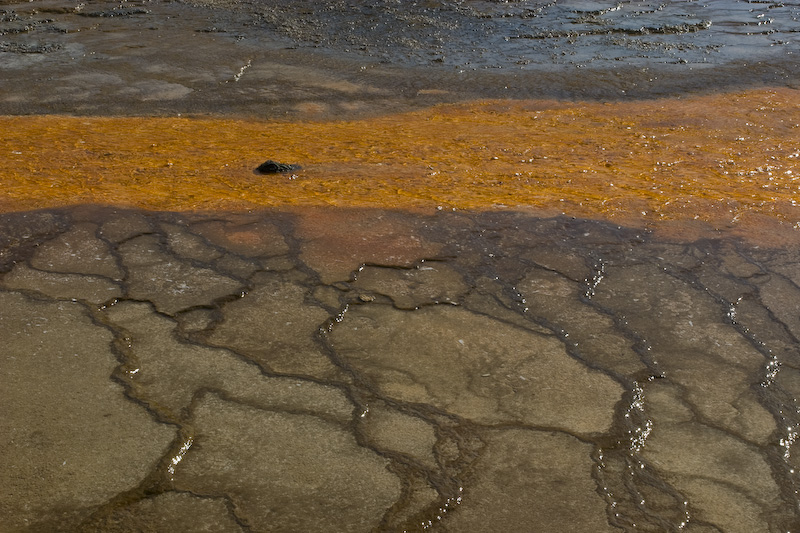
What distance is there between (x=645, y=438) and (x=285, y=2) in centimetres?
824

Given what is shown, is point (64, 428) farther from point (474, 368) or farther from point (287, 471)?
point (474, 368)

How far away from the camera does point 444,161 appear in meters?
4.88

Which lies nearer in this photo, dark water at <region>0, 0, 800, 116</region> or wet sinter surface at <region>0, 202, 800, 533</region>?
wet sinter surface at <region>0, 202, 800, 533</region>

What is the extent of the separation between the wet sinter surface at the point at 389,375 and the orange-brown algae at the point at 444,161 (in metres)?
0.31

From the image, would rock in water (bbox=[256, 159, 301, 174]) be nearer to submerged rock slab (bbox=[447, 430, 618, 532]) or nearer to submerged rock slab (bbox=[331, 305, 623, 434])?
submerged rock slab (bbox=[331, 305, 623, 434])

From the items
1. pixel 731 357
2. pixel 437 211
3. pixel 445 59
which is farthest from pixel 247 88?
pixel 731 357

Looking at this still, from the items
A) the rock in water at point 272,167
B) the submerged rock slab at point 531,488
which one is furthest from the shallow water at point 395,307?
the rock in water at point 272,167

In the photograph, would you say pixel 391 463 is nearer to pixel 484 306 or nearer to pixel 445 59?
pixel 484 306

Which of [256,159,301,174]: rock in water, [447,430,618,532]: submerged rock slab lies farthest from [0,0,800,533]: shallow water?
[256,159,301,174]: rock in water

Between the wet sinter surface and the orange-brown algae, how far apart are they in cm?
31

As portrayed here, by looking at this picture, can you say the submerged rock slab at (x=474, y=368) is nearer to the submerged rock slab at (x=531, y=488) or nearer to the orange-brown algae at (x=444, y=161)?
the submerged rock slab at (x=531, y=488)

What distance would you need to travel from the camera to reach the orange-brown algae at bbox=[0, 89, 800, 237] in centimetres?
427

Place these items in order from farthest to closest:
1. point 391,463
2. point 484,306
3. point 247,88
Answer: point 247,88, point 484,306, point 391,463

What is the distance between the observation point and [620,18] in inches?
356
